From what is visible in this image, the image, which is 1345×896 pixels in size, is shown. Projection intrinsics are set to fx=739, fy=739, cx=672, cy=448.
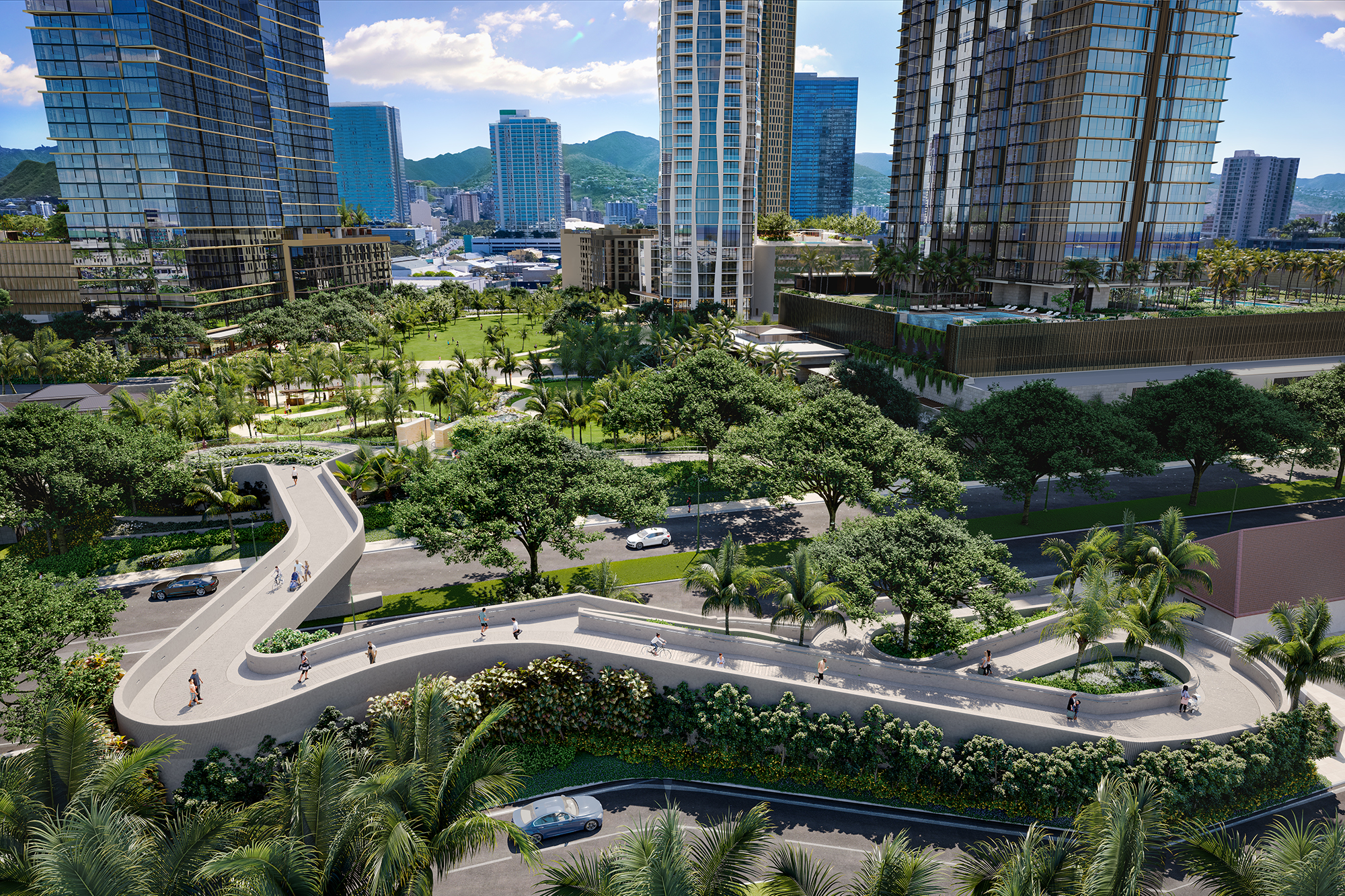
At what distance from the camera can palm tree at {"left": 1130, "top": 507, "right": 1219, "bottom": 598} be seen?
37625 millimetres

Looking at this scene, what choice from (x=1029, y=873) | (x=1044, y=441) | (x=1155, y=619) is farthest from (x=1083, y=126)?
(x=1029, y=873)

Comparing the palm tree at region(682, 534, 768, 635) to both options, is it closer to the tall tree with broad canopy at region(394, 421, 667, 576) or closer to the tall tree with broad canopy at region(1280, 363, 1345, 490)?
the tall tree with broad canopy at region(394, 421, 667, 576)

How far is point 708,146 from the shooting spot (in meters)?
121

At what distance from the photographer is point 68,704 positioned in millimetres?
22625

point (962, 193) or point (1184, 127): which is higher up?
point (1184, 127)

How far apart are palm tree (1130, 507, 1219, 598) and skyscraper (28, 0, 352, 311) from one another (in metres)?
125

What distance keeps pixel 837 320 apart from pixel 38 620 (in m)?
82.6

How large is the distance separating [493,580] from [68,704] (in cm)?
2385

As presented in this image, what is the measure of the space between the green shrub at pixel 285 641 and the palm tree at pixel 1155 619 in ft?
120

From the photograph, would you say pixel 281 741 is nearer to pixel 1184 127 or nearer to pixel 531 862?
pixel 531 862

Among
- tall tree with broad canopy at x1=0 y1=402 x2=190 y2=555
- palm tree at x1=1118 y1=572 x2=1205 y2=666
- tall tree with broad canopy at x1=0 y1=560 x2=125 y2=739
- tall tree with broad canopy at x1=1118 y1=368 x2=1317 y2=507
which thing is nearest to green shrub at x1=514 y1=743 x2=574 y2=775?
tall tree with broad canopy at x1=0 y1=560 x2=125 y2=739

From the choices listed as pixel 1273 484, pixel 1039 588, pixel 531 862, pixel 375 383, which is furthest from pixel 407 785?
pixel 375 383

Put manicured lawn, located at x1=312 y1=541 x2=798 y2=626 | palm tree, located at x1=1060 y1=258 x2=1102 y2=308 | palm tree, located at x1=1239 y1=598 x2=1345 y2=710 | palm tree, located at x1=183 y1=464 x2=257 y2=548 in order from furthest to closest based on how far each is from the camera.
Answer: palm tree, located at x1=1060 y1=258 x2=1102 y2=308 → palm tree, located at x1=183 y1=464 x2=257 y2=548 → manicured lawn, located at x1=312 y1=541 x2=798 y2=626 → palm tree, located at x1=1239 y1=598 x2=1345 y2=710

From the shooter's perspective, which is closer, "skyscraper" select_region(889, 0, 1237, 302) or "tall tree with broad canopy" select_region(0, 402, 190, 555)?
"tall tree with broad canopy" select_region(0, 402, 190, 555)
